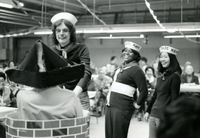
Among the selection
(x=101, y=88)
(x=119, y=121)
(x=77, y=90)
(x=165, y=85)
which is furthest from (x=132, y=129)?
(x=77, y=90)

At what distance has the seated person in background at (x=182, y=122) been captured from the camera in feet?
2.17

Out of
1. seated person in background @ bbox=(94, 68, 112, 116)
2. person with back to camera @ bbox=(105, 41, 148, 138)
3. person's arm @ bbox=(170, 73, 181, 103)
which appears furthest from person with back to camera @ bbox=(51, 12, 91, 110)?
seated person in background @ bbox=(94, 68, 112, 116)

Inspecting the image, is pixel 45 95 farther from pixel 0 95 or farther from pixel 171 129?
pixel 0 95

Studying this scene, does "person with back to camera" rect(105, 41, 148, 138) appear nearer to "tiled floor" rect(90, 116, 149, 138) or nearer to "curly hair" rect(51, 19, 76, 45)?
"curly hair" rect(51, 19, 76, 45)

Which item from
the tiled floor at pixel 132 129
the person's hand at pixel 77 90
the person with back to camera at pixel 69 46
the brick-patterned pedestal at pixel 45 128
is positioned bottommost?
the tiled floor at pixel 132 129

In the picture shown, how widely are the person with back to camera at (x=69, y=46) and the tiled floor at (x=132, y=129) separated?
391 cm

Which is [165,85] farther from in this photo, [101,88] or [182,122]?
[101,88]

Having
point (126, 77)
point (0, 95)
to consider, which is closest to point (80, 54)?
point (126, 77)

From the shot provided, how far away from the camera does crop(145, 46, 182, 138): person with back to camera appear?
12.3ft

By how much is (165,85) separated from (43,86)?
95.9 inches

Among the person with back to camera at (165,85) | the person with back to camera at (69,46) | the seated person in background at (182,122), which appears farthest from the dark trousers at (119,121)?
the seated person in background at (182,122)

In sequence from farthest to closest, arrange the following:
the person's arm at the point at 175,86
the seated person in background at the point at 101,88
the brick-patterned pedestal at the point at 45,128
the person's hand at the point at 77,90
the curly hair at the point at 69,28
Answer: the seated person in background at the point at 101,88
the person's arm at the point at 175,86
the curly hair at the point at 69,28
the person's hand at the point at 77,90
the brick-patterned pedestal at the point at 45,128

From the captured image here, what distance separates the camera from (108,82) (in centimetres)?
876

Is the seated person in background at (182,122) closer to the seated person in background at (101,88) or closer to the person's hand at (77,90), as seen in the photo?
the person's hand at (77,90)
